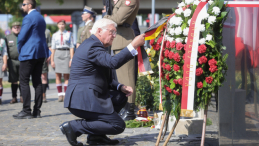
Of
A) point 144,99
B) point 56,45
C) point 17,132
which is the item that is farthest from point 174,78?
point 56,45

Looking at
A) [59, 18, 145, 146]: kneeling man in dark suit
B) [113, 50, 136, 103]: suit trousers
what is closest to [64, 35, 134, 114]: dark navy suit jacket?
[59, 18, 145, 146]: kneeling man in dark suit

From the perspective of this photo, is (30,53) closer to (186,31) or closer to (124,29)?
(124,29)

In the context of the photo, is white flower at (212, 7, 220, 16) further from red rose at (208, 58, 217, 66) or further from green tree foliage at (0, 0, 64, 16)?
green tree foliage at (0, 0, 64, 16)

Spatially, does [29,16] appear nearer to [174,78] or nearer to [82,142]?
[82,142]

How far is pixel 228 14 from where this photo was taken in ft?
11.9

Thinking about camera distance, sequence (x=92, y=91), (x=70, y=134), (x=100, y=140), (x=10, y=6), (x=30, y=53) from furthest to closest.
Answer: (x=10, y=6)
(x=30, y=53)
(x=100, y=140)
(x=70, y=134)
(x=92, y=91)

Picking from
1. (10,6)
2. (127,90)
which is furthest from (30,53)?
(10,6)

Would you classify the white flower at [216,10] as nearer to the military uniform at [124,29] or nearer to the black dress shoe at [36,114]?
the military uniform at [124,29]

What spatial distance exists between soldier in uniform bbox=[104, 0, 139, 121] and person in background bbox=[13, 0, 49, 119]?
1.51 metres

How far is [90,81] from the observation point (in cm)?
394

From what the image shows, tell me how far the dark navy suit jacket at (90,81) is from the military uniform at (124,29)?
1512mm

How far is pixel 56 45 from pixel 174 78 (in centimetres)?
568

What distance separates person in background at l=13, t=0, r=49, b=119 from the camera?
6250 mm

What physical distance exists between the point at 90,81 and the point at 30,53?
266 centimetres
